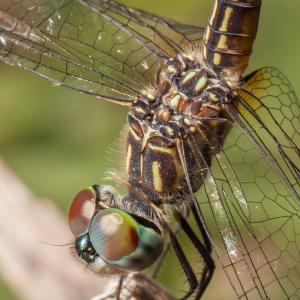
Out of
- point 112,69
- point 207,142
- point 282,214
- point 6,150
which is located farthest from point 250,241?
point 6,150

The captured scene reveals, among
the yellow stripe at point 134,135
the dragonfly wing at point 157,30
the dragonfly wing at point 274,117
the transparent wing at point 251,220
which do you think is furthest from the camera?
the dragonfly wing at point 157,30

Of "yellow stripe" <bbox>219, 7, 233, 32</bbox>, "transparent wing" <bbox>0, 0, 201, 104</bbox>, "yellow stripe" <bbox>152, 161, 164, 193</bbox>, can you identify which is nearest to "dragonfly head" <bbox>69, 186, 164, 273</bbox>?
"yellow stripe" <bbox>152, 161, 164, 193</bbox>

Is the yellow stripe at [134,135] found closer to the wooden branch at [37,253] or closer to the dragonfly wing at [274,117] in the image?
the dragonfly wing at [274,117]

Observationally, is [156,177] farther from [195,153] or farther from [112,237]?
[112,237]

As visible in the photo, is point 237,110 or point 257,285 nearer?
point 257,285

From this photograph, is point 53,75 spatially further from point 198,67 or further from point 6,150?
point 6,150

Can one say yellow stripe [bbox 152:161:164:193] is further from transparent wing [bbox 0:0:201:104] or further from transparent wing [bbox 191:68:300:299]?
transparent wing [bbox 0:0:201:104]

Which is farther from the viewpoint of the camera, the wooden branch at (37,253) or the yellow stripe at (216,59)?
the wooden branch at (37,253)

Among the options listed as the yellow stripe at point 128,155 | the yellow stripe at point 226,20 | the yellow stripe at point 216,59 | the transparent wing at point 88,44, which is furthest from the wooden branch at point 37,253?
the yellow stripe at point 226,20

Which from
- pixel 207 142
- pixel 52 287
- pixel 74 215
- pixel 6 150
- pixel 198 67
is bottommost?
pixel 6 150
